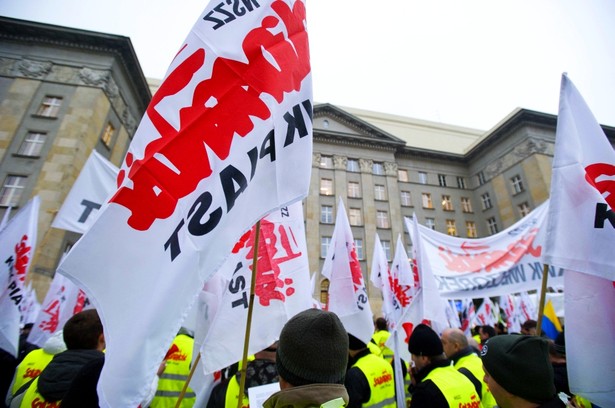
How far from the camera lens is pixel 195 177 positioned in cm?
150

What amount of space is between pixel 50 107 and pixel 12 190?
4863mm

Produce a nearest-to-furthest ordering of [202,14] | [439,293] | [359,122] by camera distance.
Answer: [202,14] < [439,293] < [359,122]

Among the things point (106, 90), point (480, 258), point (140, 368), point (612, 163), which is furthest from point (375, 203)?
point (140, 368)

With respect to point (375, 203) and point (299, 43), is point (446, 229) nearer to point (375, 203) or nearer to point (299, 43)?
point (375, 203)

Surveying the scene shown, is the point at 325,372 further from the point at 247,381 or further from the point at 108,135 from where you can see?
the point at 108,135

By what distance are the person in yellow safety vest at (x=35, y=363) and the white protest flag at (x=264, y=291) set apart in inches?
71.0

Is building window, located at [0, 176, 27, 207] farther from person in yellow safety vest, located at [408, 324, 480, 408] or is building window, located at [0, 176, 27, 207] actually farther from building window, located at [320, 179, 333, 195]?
building window, located at [320, 179, 333, 195]

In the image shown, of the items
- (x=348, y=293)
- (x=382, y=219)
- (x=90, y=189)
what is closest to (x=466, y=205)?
(x=382, y=219)

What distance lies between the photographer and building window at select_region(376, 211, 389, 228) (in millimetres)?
26047

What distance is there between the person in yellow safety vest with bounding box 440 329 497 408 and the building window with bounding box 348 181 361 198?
23191mm

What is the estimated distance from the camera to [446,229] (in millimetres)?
27797

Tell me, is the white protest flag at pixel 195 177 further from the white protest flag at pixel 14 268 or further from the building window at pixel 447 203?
the building window at pixel 447 203

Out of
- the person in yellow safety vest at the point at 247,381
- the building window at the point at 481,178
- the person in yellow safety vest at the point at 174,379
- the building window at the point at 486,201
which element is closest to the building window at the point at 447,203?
the building window at the point at 486,201

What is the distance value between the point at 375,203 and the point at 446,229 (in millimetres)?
7060
